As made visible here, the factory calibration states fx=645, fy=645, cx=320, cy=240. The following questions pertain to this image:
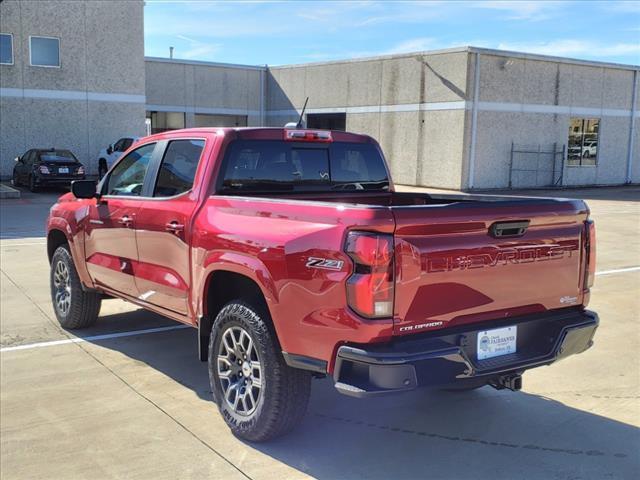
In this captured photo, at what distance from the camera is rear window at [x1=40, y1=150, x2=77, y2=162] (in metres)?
21.9

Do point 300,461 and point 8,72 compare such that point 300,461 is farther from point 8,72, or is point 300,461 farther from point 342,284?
point 8,72

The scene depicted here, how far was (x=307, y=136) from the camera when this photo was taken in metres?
4.92

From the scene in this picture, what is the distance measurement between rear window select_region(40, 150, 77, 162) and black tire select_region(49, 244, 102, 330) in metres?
16.8

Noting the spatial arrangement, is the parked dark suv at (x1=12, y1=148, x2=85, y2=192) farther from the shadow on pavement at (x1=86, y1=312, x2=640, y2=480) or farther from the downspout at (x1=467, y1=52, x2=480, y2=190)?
the shadow on pavement at (x1=86, y1=312, x2=640, y2=480)

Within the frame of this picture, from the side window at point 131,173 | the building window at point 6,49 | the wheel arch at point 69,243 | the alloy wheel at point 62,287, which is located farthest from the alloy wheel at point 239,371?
the building window at point 6,49

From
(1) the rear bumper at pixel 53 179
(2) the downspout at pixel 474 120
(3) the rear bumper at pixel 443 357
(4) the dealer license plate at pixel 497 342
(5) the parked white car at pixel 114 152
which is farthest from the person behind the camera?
(2) the downspout at pixel 474 120

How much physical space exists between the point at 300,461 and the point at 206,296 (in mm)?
1247

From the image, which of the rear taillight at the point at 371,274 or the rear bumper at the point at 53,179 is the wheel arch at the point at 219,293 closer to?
the rear taillight at the point at 371,274

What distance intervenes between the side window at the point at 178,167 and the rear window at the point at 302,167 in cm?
33

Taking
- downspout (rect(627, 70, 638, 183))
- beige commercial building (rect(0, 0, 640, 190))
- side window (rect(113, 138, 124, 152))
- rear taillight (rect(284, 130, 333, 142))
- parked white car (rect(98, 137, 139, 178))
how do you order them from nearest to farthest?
rear taillight (rect(284, 130, 333, 142)) → parked white car (rect(98, 137, 139, 178)) → side window (rect(113, 138, 124, 152)) → beige commercial building (rect(0, 0, 640, 190)) → downspout (rect(627, 70, 638, 183))

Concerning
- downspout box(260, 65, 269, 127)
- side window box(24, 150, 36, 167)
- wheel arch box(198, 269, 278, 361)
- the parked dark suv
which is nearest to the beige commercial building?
side window box(24, 150, 36, 167)

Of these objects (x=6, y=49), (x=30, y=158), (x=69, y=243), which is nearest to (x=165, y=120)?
(x=6, y=49)

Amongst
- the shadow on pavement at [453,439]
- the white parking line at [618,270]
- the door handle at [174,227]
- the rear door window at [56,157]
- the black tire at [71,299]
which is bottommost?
the shadow on pavement at [453,439]

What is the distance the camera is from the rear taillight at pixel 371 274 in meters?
3.19
